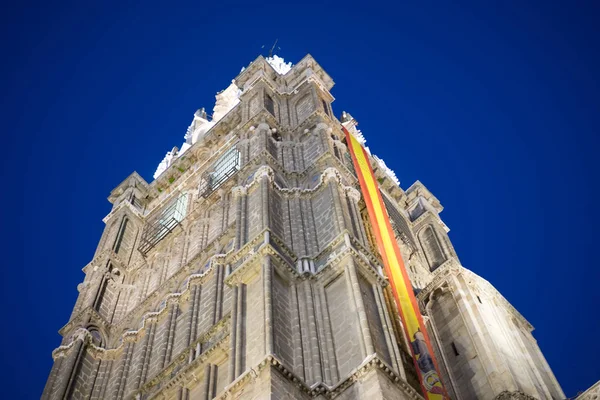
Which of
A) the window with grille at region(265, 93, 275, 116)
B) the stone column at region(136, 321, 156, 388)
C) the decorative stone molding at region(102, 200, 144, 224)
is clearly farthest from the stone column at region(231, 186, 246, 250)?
the decorative stone molding at region(102, 200, 144, 224)

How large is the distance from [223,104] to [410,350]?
39436 mm

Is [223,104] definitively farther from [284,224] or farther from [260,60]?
[284,224]

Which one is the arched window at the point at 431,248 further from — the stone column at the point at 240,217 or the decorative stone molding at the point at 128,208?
the decorative stone molding at the point at 128,208

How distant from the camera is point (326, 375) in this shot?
1900 cm

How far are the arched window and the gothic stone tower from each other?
0.07 metres

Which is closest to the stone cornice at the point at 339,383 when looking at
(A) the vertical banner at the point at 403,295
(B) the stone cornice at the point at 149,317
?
(A) the vertical banner at the point at 403,295

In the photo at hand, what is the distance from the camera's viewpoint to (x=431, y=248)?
120 ft

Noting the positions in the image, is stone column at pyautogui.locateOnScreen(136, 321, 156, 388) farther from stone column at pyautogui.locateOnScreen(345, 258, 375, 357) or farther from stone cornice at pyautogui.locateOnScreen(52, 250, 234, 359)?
stone column at pyautogui.locateOnScreen(345, 258, 375, 357)

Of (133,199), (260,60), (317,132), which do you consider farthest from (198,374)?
(260,60)

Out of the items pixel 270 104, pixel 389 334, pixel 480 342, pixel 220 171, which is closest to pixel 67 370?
pixel 389 334

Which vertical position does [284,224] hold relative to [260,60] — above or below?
below

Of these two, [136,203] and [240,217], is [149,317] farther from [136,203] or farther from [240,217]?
[136,203]

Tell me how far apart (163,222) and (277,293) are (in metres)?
18.0

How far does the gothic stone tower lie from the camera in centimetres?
1977
